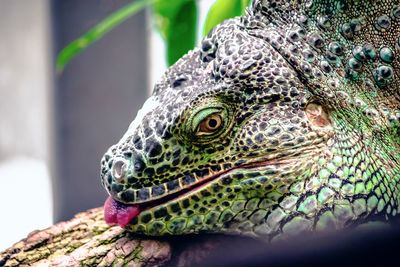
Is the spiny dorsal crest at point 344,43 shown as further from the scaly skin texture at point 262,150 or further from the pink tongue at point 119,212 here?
the pink tongue at point 119,212

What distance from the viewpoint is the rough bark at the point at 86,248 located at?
168cm

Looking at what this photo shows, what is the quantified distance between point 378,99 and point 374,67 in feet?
0.30

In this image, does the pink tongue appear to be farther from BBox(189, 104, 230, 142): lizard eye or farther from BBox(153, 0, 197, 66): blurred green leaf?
BBox(153, 0, 197, 66): blurred green leaf

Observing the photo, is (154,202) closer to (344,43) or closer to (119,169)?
(119,169)

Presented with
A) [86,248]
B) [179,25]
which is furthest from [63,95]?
[86,248]

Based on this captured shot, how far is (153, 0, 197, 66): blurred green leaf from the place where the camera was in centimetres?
297

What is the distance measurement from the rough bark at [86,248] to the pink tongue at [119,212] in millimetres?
71

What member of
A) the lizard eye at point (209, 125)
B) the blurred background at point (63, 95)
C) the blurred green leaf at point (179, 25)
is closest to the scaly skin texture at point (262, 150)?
the lizard eye at point (209, 125)

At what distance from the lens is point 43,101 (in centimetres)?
594

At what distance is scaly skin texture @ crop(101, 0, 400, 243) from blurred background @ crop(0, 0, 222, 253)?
4152 millimetres

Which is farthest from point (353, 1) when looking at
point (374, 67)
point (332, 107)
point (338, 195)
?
point (338, 195)

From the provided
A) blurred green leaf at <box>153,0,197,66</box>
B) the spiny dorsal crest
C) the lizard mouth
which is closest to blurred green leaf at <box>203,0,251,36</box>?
blurred green leaf at <box>153,0,197,66</box>

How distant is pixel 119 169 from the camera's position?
1.67m

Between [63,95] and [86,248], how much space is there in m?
4.55
